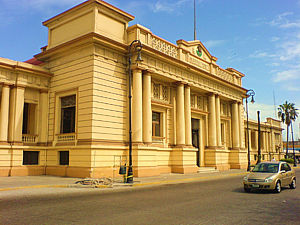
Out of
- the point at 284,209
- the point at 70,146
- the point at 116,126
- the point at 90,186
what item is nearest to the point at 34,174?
the point at 70,146

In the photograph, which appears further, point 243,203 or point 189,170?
point 189,170

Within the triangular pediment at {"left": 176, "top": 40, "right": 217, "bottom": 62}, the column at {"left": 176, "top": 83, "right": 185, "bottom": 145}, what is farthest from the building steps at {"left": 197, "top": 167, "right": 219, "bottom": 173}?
the triangular pediment at {"left": 176, "top": 40, "right": 217, "bottom": 62}

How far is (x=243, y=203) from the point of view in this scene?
1040 centimetres

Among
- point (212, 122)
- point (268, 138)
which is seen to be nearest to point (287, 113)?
point (268, 138)

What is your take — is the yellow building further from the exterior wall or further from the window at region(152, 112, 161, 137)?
the exterior wall

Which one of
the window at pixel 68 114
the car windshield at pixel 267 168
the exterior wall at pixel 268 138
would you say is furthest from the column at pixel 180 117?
the exterior wall at pixel 268 138

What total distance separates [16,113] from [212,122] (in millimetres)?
20365

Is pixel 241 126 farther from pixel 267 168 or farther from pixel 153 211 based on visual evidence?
pixel 153 211

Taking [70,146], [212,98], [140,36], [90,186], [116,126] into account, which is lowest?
[90,186]

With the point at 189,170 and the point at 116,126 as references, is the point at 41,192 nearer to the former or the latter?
the point at 116,126

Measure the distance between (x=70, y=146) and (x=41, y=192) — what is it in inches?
310

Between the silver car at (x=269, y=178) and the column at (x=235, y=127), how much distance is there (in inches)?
876

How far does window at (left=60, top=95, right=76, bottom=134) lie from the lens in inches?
882

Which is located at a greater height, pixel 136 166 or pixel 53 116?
pixel 53 116
